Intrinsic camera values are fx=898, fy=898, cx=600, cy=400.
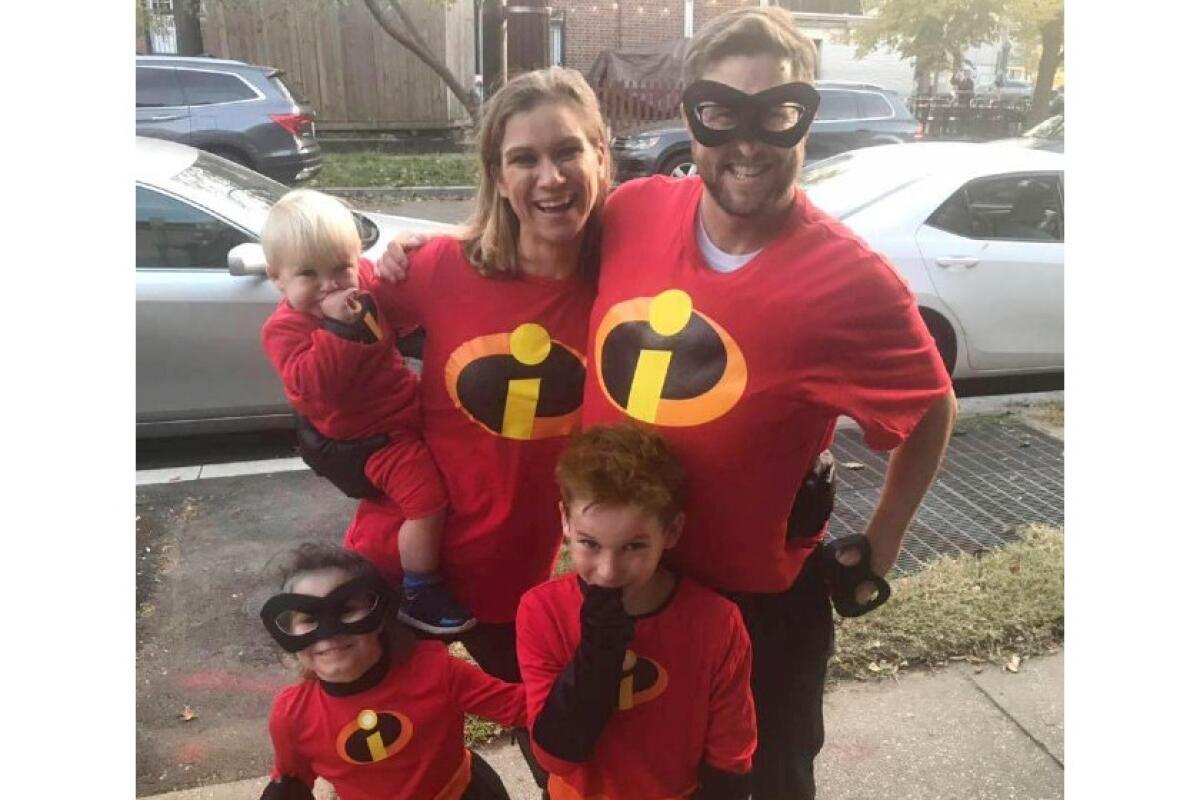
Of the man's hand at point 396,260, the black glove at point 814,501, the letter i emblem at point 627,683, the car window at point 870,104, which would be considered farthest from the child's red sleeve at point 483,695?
the car window at point 870,104

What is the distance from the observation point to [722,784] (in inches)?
55.8

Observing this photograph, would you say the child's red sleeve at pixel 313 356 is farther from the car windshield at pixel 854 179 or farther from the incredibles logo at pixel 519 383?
the car windshield at pixel 854 179

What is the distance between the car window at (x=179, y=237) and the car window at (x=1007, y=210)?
1.23 m

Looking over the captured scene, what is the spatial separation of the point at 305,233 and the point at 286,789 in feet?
3.06

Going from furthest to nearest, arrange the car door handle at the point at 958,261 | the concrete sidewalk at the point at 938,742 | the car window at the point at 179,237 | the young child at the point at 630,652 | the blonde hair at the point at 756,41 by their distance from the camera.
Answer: the concrete sidewalk at the point at 938,742, the car door handle at the point at 958,261, the car window at the point at 179,237, the young child at the point at 630,652, the blonde hair at the point at 756,41

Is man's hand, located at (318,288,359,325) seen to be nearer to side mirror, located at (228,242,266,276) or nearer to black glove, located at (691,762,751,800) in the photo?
side mirror, located at (228,242,266,276)

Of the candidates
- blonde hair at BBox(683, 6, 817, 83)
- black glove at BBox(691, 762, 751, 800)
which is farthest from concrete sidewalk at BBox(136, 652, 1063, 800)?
blonde hair at BBox(683, 6, 817, 83)

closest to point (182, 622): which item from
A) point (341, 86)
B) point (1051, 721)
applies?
point (341, 86)

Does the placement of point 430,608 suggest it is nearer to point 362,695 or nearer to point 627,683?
point 362,695

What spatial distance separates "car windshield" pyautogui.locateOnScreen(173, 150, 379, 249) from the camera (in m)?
1.46

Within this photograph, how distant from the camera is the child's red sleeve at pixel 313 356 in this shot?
4.00ft

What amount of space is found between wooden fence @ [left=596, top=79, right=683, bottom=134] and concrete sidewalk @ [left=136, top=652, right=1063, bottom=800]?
1402mm

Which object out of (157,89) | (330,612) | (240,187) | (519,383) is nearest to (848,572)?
(519,383)

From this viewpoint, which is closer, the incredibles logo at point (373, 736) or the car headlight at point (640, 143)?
the car headlight at point (640, 143)
